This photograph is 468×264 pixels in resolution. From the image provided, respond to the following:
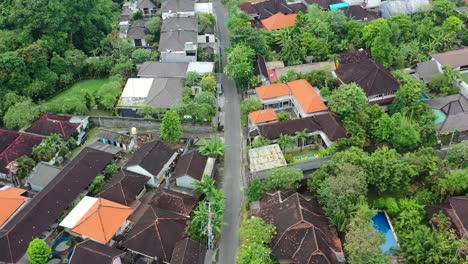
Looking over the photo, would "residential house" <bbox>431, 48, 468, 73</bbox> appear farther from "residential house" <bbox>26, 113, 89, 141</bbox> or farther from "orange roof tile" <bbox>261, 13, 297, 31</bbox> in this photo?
"residential house" <bbox>26, 113, 89, 141</bbox>

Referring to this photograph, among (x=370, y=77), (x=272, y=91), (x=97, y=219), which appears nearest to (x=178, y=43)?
(x=272, y=91)

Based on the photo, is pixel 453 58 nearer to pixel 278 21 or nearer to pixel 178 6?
pixel 278 21

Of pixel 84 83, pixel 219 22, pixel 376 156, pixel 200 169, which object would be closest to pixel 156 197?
pixel 200 169

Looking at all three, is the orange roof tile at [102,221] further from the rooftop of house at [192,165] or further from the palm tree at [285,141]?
the palm tree at [285,141]

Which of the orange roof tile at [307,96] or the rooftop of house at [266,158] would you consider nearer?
the rooftop of house at [266,158]

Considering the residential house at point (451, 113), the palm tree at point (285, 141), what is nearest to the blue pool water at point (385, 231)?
the palm tree at point (285, 141)
